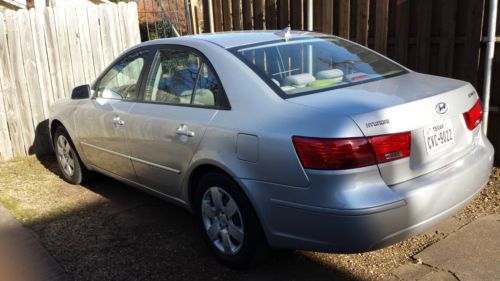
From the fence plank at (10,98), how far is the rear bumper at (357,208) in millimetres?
4975

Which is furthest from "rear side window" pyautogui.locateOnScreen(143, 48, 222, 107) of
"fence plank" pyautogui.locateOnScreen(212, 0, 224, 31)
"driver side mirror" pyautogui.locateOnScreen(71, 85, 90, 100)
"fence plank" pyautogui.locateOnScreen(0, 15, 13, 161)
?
"fence plank" pyautogui.locateOnScreen(212, 0, 224, 31)

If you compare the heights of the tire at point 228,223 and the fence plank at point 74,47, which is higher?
the fence plank at point 74,47

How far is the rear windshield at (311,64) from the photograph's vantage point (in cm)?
335

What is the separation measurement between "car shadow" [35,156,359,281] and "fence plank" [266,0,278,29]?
3.26m

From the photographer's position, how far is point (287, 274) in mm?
3451

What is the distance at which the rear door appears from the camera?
11.8ft

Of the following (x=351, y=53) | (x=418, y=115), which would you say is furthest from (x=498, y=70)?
(x=418, y=115)

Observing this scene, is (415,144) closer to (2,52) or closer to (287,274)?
(287,274)

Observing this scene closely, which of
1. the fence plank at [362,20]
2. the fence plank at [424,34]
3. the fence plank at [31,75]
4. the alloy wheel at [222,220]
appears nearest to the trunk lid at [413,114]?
the alloy wheel at [222,220]

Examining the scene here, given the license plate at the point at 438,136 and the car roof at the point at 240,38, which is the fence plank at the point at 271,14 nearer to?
the car roof at the point at 240,38

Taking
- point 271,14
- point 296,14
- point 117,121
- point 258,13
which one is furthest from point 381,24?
point 117,121

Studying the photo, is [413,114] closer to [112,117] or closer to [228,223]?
[228,223]

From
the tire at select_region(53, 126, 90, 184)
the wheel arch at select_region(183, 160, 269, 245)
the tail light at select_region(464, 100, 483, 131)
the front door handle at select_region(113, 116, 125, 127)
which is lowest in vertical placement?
the tire at select_region(53, 126, 90, 184)

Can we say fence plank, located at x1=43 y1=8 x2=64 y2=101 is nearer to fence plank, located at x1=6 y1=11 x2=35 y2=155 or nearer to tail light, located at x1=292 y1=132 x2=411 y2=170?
fence plank, located at x1=6 y1=11 x2=35 y2=155
